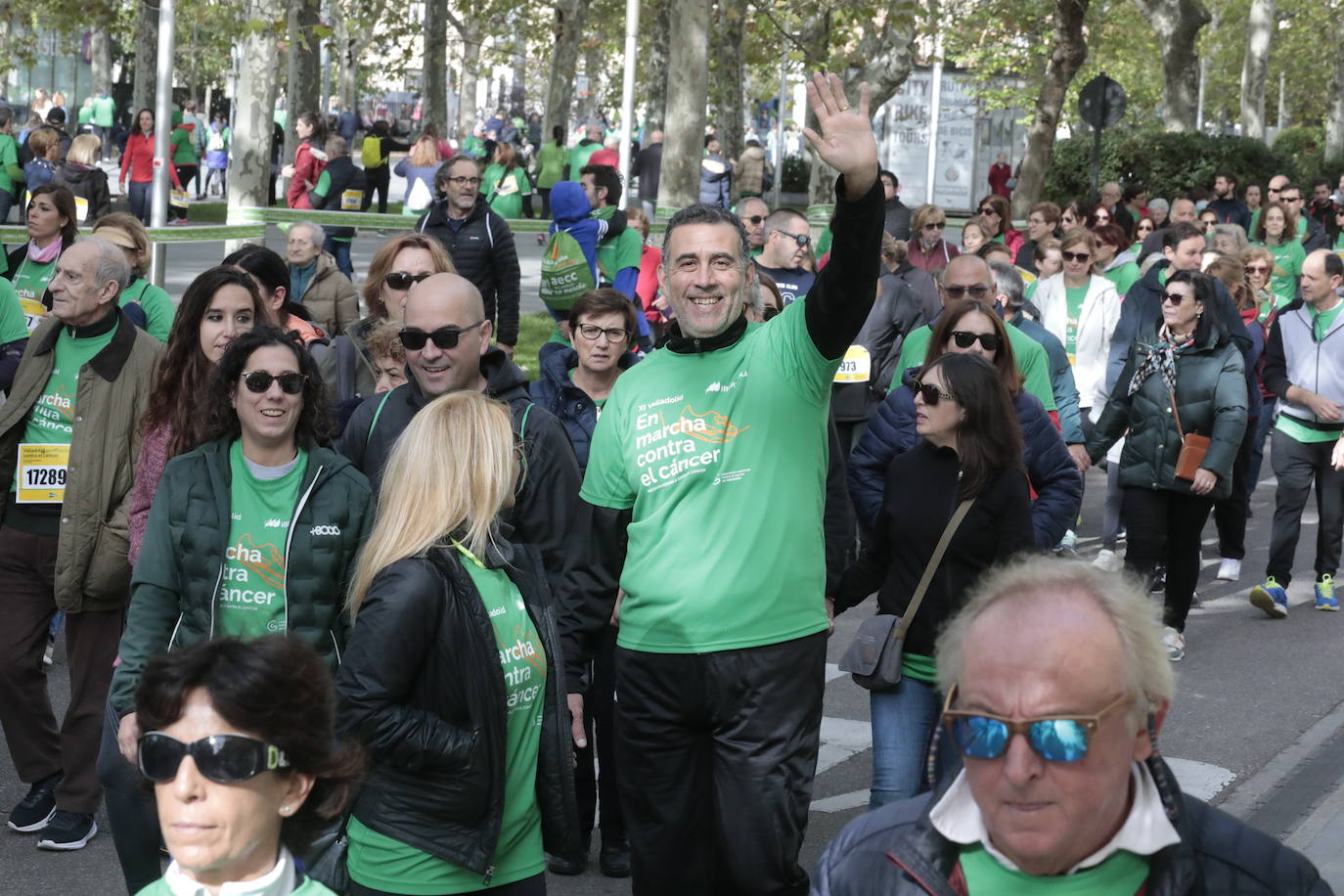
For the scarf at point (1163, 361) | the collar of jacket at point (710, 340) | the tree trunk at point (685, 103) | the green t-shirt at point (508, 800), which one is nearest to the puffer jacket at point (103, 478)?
the collar of jacket at point (710, 340)

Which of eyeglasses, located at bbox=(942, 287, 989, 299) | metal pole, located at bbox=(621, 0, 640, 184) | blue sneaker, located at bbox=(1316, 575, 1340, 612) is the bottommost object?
blue sneaker, located at bbox=(1316, 575, 1340, 612)

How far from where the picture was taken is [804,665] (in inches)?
184

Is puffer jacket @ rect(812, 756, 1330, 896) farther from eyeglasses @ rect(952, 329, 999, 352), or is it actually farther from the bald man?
eyeglasses @ rect(952, 329, 999, 352)

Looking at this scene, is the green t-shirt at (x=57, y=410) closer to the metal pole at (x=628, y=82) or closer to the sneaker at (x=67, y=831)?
the sneaker at (x=67, y=831)

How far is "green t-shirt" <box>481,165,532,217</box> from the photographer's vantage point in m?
28.0

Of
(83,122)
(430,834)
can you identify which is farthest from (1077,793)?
(83,122)

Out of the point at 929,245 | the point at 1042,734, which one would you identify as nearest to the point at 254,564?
the point at 1042,734

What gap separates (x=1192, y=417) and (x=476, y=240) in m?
4.89

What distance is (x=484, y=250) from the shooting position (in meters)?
12.2

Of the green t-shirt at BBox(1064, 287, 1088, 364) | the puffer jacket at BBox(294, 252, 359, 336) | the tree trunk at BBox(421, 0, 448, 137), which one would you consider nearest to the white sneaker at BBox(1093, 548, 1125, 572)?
the puffer jacket at BBox(294, 252, 359, 336)

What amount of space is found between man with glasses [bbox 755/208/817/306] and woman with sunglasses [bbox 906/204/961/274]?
2.28m

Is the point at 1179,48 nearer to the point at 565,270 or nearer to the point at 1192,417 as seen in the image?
the point at 565,270

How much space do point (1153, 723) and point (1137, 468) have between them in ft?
22.8

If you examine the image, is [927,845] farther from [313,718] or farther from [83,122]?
[83,122]
